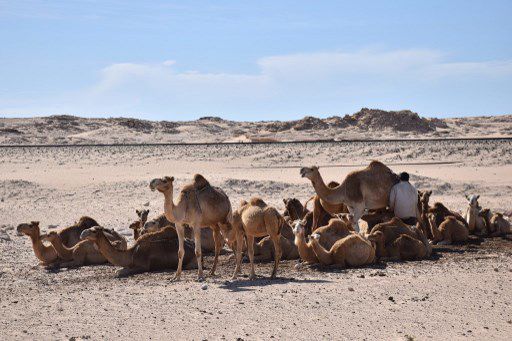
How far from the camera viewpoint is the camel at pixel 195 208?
11961mm

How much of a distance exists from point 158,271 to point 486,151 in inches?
1097

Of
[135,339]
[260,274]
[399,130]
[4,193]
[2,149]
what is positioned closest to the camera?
[135,339]

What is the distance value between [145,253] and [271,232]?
7.86 feet

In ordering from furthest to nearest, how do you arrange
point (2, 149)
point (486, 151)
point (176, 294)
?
1. point (2, 149)
2. point (486, 151)
3. point (176, 294)

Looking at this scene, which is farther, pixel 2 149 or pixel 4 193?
pixel 2 149

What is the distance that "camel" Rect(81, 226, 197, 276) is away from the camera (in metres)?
13.0

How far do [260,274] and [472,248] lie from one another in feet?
15.1

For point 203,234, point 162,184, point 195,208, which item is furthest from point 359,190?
point 162,184

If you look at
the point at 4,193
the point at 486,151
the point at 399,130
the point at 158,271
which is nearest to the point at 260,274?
the point at 158,271

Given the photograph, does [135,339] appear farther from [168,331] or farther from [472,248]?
[472,248]

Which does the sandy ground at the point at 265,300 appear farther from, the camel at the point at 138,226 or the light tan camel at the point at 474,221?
the camel at the point at 138,226

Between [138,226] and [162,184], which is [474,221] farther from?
[162,184]

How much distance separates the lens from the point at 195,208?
39.9 ft

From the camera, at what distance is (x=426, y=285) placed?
1111 centimetres
